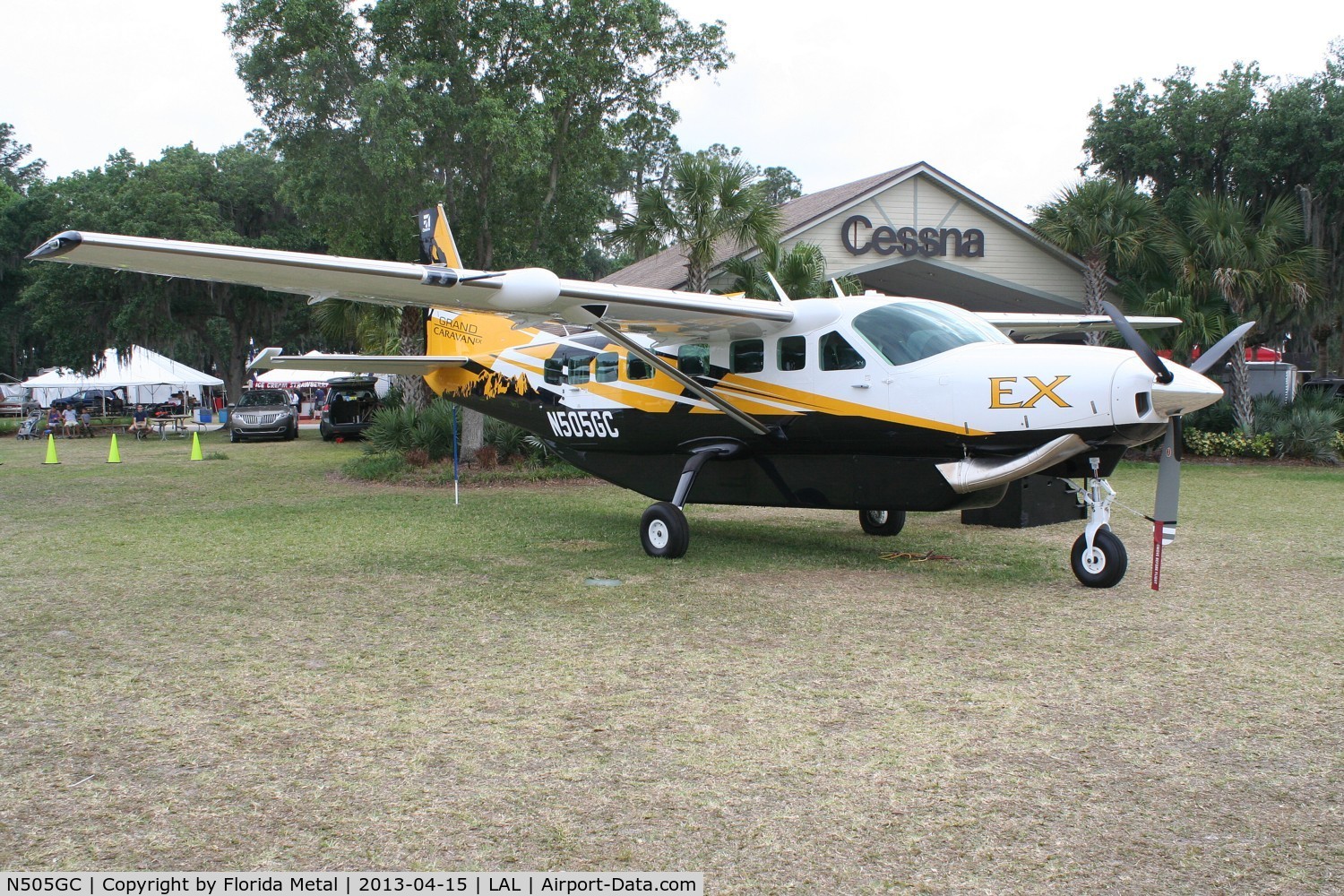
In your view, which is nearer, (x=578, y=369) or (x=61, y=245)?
(x=61, y=245)

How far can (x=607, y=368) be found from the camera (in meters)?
11.5

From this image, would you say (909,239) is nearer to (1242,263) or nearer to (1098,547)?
(1242,263)

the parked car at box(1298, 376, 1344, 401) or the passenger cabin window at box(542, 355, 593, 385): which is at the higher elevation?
the parked car at box(1298, 376, 1344, 401)

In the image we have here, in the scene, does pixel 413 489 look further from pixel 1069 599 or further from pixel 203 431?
pixel 203 431

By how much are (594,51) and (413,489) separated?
27.3 ft

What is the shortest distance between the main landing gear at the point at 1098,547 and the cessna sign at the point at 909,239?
1439 centimetres

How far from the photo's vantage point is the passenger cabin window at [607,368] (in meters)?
11.4

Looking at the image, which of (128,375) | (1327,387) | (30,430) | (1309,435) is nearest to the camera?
(1309,435)

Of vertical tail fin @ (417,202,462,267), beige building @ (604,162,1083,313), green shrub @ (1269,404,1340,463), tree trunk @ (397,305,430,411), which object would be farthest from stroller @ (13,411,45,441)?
green shrub @ (1269,404,1340,463)

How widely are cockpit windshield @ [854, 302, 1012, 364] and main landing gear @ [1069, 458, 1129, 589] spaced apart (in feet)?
5.23

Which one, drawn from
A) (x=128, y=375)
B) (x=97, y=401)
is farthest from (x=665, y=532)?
(x=97, y=401)

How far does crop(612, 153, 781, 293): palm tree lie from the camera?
18.2m

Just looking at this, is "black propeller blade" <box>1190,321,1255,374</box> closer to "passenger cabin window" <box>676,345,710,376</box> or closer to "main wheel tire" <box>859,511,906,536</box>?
"main wheel tire" <box>859,511,906,536</box>

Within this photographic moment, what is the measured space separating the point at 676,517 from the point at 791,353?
2.01 metres
